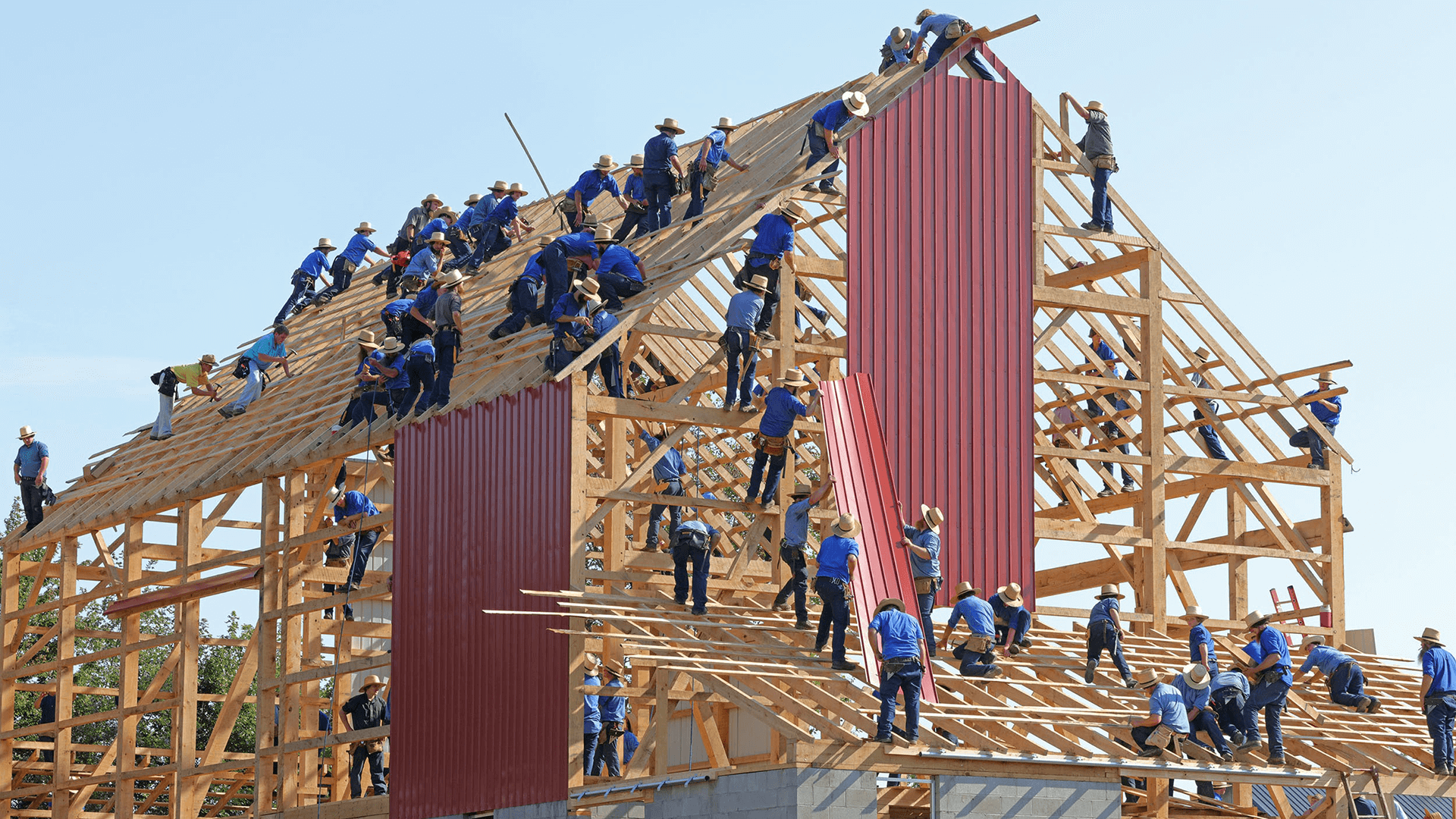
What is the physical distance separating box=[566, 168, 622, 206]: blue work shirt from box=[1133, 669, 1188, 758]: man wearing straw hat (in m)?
11.4

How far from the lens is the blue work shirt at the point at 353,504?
2528 centimetres

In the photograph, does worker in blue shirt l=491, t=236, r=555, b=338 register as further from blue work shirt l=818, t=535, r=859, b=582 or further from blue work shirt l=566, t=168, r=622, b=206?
blue work shirt l=818, t=535, r=859, b=582

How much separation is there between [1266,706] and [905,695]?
4.34 meters

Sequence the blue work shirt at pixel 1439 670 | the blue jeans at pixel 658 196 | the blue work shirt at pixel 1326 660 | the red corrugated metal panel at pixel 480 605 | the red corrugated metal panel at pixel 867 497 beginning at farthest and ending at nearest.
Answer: the blue jeans at pixel 658 196 → the blue work shirt at pixel 1326 660 → the red corrugated metal panel at pixel 480 605 → the blue work shirt at pixel 1439 670 → the red corrugated metal panel at pixel 867 497

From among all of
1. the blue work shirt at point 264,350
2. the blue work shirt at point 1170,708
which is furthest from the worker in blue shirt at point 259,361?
the blue work shirt at point 1170,708

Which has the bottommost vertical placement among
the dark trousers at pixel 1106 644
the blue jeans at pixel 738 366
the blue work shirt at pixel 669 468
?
the dark trousers at pixel 1106 644

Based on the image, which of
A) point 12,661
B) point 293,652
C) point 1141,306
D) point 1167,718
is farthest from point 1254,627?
point 12,661

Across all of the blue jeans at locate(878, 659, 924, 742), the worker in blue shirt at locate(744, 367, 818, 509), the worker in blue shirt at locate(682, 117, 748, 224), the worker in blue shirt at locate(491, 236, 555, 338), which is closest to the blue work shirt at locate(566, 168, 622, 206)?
the worker in blue shirt at locate(682, 117, 748, 224)

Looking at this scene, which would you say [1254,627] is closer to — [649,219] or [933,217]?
[933,217]

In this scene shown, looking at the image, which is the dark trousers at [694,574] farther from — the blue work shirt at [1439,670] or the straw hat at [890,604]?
the blue work shirt at [1439,670]

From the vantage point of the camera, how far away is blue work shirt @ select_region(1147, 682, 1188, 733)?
18.8 m

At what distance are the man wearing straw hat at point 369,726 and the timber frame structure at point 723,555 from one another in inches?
16.6

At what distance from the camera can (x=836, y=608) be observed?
62.8 ft

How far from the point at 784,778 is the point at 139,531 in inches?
554
